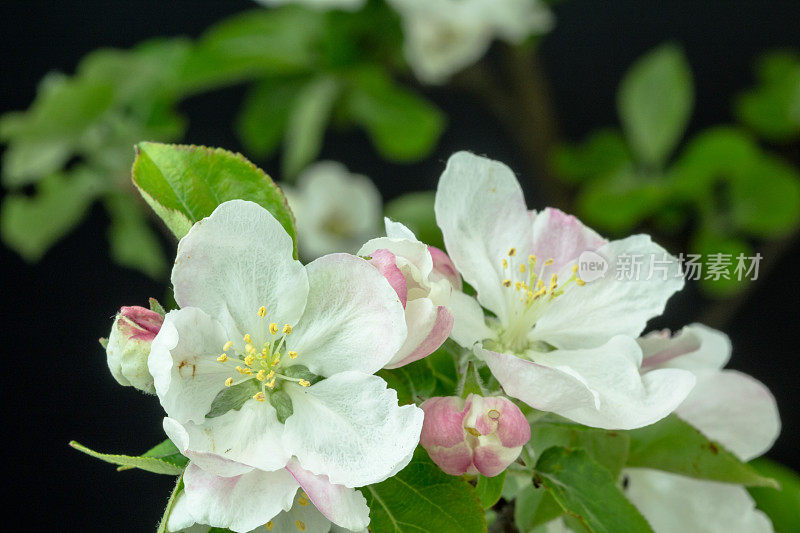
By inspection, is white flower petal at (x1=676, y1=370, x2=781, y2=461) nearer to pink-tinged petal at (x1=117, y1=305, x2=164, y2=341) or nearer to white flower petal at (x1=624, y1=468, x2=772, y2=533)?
white flower petal at (x1=624, y1=468, x2=772, y2=533)

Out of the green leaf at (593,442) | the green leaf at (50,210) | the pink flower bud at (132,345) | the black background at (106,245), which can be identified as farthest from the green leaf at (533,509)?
the black background at (106,245)

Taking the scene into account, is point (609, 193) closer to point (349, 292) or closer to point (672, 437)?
point (672, 437)

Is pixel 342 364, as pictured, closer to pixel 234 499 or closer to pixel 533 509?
pixel 234 499

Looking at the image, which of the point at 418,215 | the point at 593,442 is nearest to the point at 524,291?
the point at 593,442

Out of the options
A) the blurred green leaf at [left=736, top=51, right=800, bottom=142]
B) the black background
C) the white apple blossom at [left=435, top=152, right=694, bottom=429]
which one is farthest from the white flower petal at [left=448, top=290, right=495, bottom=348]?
the black background

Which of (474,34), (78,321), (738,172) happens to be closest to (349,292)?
(474,34)

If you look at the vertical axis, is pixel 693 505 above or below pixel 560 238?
below
